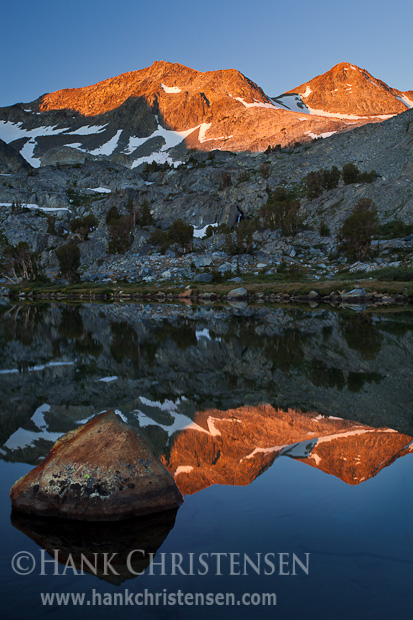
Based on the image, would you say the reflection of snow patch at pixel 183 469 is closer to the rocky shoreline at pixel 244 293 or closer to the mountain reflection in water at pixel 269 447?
the mountain reflection in water at pixel 269 447

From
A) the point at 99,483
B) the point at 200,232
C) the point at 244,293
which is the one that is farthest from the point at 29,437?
the point at 200,232

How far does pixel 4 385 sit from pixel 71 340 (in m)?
8.86

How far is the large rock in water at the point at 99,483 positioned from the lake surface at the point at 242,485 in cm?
19

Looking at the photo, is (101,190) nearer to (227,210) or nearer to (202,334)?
(227,210)

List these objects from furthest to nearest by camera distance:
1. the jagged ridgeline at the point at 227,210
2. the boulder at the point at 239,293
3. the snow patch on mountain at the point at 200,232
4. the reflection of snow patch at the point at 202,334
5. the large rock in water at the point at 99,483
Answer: the snow patch on mountain at the point at 200,232, the jagged ridgeline at the point at 227,210, the boulder at the point at 239,293, the reflection of snow patch at the point at 202,334, the large rock in water at the point at 99,483

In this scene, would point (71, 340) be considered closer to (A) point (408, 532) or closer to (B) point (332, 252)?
(A) point (408, 532)

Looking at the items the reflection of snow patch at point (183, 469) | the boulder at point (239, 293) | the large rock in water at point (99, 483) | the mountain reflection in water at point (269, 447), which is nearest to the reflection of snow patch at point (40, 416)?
the mountain reflection in water at point (269, 447)

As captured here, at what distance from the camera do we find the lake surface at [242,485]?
3893 mm

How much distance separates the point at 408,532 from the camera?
474 cm

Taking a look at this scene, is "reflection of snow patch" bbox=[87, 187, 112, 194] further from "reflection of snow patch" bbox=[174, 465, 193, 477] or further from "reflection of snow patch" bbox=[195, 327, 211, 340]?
"reflection of snow patch" bbox=[174, 465, 193, 477]

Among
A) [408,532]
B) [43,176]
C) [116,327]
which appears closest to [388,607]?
[408,532]

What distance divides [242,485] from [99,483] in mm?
2074

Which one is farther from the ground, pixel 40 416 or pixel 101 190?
pixel 101 190

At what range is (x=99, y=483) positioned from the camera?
5332 mm
